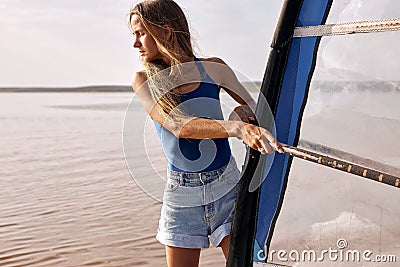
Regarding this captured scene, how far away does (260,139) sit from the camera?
196 centimetres

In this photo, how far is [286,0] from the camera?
2266 mm

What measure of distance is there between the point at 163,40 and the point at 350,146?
826 millimetres

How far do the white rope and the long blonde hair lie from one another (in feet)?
1.61

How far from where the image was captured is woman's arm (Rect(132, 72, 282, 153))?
1972 mm

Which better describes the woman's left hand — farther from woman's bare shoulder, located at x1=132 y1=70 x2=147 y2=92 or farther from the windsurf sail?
woman's bare shoulder, located at x1=132 y1=70 x2=147 y2=92

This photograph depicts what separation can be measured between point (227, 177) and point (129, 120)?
0.64 m

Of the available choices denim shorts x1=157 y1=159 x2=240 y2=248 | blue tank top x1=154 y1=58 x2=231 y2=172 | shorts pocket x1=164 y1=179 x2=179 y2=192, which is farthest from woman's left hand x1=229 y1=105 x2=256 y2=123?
shorts pocket x1=164 y1=179 x2=179 y2=192

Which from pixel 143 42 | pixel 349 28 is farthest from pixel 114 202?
pixel 349 28

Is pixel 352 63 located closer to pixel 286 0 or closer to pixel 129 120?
pixel 286 0

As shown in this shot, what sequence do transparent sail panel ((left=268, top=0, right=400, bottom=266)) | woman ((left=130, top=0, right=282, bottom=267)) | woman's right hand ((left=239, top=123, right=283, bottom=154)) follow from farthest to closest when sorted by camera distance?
woman ((left=130, top=0, right=282, bottom=267)) < transparent sail panel ((left=268, top=0, right=400, bottom=266)) < woman's right hand ((left=239, top=123, right=283, bottom=154))

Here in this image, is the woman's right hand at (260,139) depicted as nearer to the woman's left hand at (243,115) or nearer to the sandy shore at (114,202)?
the woman's left hand at (243,115)

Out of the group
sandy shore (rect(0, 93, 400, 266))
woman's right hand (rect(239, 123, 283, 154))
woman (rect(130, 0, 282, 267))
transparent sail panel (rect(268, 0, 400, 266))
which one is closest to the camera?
woman's right hand (rect(239, 123, 283, 154))

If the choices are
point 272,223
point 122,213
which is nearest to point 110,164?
point 122,213

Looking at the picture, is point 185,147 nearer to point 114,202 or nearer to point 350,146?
point 350,146
